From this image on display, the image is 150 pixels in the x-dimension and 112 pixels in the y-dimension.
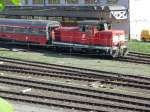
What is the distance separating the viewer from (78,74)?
20.0m

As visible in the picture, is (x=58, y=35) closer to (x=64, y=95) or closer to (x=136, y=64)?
(x=136, y=64)

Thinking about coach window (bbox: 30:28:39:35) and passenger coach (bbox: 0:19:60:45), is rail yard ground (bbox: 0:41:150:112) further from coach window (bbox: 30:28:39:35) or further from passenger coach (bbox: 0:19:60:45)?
coach window (bbox: 30:28:39:35)

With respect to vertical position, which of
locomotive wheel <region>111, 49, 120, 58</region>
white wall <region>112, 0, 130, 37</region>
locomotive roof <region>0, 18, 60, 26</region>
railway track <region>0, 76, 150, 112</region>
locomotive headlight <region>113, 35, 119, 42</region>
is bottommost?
railway track <region>0, 76, 150, 112</region>

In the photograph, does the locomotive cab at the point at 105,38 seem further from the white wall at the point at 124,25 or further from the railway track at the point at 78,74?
the white wall at the point at 124,25

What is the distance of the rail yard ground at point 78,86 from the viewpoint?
549 inches

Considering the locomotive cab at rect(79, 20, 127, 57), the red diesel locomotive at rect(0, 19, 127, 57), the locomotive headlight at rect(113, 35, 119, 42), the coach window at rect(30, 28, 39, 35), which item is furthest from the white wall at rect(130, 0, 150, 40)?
the coach window at rect(30, 28, 39, 35)

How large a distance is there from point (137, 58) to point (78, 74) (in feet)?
20.5

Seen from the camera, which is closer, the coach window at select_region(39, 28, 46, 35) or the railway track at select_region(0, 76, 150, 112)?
the railway track at select_region(0, 76, 150, 112)

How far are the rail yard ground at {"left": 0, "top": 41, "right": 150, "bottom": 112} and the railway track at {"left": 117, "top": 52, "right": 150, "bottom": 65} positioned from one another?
655mm

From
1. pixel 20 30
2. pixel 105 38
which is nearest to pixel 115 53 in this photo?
pixel 105 38

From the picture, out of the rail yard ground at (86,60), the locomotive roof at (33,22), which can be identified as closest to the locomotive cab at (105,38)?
the rail yard ground at (86,60)

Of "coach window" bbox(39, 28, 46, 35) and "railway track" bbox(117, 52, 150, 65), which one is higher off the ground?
"coach window" bbox(39, 28, 46, 35)

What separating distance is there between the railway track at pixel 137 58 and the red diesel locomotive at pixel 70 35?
22.1 inches

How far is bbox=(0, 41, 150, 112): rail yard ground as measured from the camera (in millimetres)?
13945
